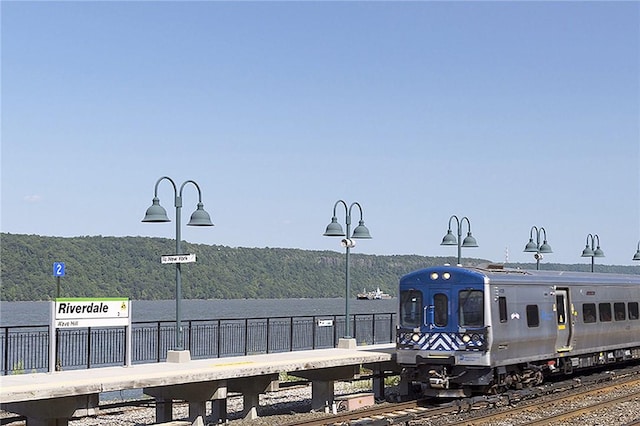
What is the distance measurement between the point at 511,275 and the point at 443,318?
208cm

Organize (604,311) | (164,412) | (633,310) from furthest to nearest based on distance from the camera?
(633,310) < (604,311) < (164,412)

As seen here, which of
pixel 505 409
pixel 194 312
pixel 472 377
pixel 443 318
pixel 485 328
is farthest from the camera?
pixel 194 312

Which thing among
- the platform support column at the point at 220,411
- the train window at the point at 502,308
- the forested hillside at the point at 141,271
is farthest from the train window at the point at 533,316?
the forested hillside at the point at 141,271

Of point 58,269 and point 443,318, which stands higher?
point 58,269

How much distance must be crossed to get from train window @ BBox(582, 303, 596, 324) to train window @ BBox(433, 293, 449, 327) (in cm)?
539

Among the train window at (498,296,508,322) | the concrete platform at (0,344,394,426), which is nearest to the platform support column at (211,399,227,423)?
the concrete platform at (0,344,394,426)

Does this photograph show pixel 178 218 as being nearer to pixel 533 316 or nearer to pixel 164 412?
pixel 164 412

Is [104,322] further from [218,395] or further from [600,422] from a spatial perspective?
[600,422]

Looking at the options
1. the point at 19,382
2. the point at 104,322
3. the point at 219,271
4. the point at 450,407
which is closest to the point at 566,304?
the point at 450,407

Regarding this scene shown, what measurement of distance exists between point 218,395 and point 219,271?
153m

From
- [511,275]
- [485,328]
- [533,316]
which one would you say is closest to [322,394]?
[485,328]

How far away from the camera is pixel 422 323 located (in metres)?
22.1

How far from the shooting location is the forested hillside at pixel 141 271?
129 metres

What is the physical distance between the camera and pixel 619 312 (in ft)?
90.9
